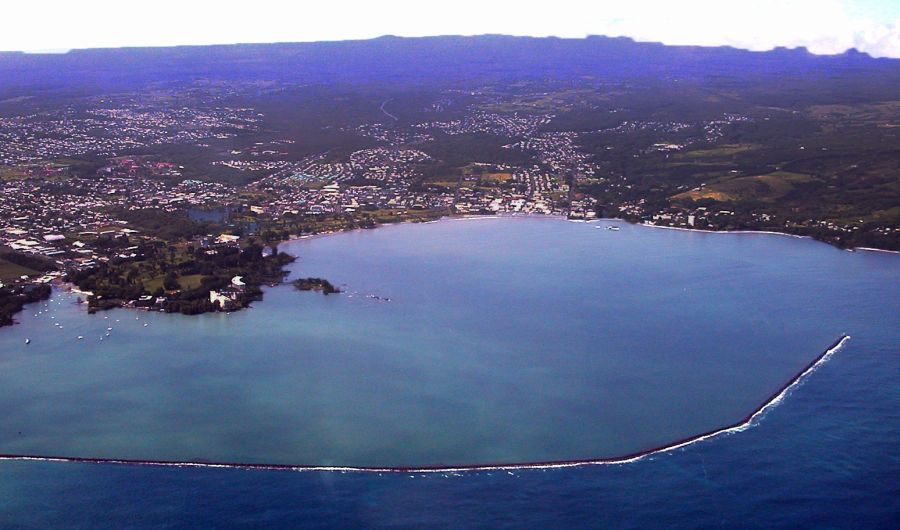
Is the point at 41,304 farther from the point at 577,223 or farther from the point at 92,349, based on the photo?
the point at 577,223

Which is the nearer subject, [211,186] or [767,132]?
[211,186]

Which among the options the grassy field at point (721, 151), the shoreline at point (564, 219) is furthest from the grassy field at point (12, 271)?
the grassy field at point (721, 151)

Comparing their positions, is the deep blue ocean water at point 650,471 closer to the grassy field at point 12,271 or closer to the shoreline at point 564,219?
the grassy field at point 12,271

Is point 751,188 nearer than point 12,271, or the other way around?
point 12,271

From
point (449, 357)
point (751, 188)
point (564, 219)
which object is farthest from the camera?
point (751, 188)

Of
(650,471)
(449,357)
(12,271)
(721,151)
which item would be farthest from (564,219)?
(650,471)

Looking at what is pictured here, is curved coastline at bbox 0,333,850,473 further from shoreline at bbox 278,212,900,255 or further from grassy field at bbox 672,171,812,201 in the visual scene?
grassy field at bbox 672,171,812,201

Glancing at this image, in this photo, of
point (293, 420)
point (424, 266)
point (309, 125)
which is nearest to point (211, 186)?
point (424, 266)

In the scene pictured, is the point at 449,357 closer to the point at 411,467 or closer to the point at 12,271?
the point at 411,467
